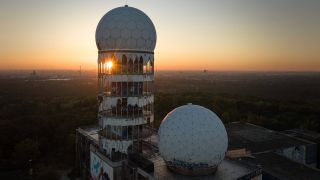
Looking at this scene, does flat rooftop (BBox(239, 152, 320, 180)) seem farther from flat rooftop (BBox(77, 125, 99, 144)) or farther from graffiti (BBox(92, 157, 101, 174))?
flat rooftop (BBox(77, 125, 99, 144))

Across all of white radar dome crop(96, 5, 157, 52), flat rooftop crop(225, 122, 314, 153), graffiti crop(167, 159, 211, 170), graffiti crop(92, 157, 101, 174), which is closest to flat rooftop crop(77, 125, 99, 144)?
graffiti crop(92, 157, 101, 174)

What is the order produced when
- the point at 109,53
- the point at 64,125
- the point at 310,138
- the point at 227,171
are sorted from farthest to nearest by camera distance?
the point at 64,125, the point at 310,138, the point at 109,53, the point at 227,171

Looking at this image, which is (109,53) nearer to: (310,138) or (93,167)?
(93,167)

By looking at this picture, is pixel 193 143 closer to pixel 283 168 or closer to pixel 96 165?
pixel 96 165

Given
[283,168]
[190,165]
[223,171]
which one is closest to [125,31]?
[190,165]

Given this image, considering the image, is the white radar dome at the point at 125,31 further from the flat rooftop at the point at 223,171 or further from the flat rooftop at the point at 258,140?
the flat rooftop at the point at 258,140

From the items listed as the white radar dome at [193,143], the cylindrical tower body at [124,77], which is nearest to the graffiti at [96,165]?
the cylindrical tower body at [124,77]

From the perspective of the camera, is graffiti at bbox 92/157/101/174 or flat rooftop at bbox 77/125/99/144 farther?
flat rooftop at bbox 77/125/99/144

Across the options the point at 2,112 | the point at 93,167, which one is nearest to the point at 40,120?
the point at 2,112
